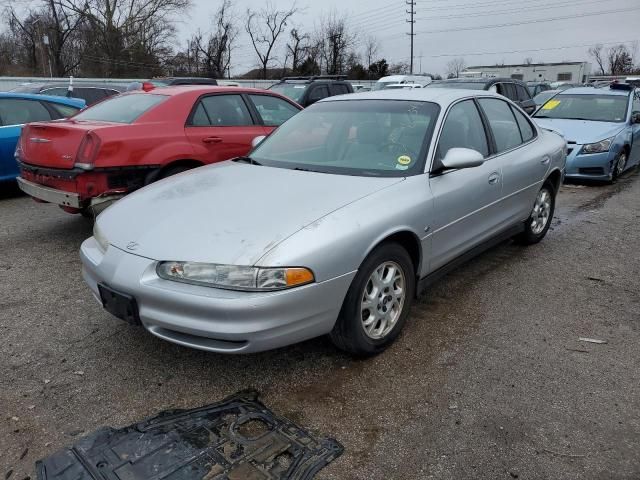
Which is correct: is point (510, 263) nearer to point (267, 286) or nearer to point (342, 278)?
point (342, 278)

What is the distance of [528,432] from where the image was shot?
2611 millimetres

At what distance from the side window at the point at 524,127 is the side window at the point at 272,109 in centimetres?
259

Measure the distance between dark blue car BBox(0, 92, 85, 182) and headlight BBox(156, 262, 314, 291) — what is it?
563cm

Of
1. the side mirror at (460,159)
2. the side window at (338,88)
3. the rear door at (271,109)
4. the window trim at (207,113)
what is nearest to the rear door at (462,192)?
the side mirror at (460,159)

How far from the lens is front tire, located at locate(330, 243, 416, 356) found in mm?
2992

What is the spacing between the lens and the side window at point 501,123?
4527mm

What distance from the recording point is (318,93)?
1241cm

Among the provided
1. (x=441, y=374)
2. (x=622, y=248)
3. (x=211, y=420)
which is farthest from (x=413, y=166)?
(x=622, y=248)

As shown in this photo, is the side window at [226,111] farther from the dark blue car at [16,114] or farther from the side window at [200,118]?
the dark blue car at [16,114]

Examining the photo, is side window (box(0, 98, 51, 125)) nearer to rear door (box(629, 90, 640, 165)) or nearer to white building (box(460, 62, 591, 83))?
rear door (box(629, 90, 640, 165))

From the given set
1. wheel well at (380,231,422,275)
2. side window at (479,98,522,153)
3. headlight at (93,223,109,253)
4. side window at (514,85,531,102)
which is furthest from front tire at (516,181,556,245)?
side window at (514,85,531,102)

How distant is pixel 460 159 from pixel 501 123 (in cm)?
146

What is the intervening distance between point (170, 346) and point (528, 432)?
2.12 m

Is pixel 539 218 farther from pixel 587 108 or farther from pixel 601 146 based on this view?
pixel 587 108
